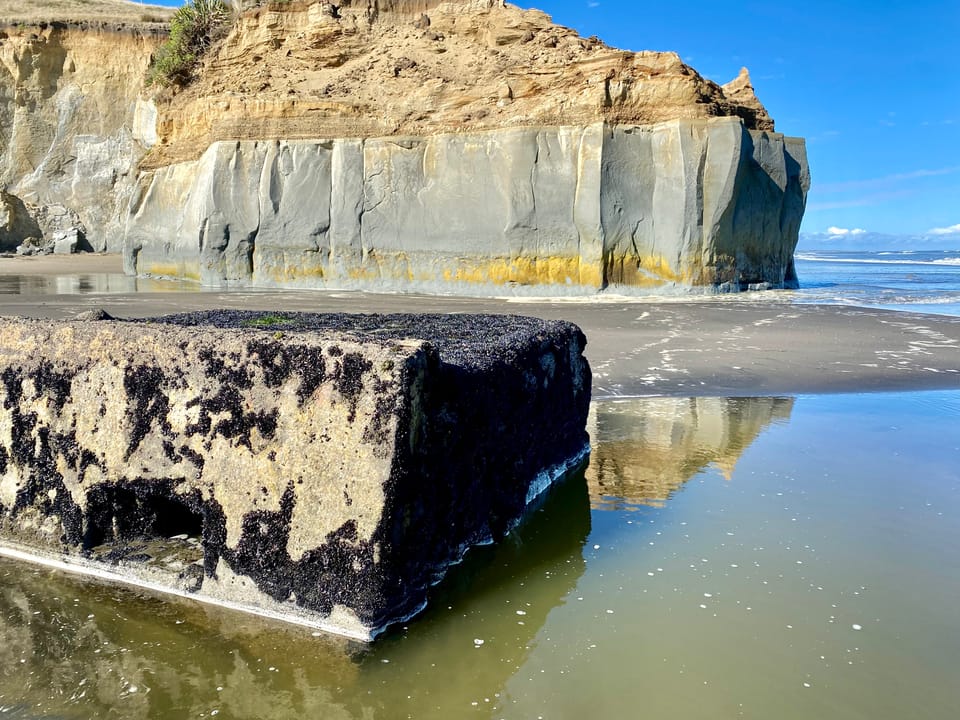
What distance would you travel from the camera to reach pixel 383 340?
2945mm

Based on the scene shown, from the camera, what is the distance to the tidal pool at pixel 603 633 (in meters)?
2.51

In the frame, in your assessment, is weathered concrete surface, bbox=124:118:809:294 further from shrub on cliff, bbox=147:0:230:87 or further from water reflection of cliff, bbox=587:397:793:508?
water reflection of cliff, bbox=587:397:793:508

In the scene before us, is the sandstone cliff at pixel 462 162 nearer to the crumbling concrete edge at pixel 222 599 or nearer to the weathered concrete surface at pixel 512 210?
the weathered concrete surface at pixel 512 210

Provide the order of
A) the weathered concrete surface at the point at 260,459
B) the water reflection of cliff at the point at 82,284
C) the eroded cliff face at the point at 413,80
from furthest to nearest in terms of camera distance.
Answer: the eroded cliff face at the point at 413,80, the water reflection of cliff at the point at 82,284, the weathered concrete surface at the point at 260,459

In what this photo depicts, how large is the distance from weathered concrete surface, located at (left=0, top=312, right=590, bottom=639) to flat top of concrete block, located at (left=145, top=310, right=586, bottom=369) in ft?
0.13

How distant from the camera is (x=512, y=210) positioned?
1756cm

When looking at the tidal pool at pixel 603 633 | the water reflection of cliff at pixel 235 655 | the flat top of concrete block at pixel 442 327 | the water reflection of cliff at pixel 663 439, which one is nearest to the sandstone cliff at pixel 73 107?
the water reflection of cliff at pixel 663 439

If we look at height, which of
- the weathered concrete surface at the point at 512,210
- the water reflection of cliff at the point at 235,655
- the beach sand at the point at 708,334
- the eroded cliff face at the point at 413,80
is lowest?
the water reflection of cliff at the point at 235,655

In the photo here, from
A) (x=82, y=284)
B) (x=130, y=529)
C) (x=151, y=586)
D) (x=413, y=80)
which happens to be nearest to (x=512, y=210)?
(x=413, y=80)

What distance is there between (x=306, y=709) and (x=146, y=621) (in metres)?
0.92

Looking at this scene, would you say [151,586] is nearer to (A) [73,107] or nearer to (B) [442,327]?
(B) [442,327]

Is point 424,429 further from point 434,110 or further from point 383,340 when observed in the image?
point 434,110

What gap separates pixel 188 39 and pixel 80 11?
2418 cm

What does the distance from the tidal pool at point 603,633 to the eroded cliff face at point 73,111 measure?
130 ft
